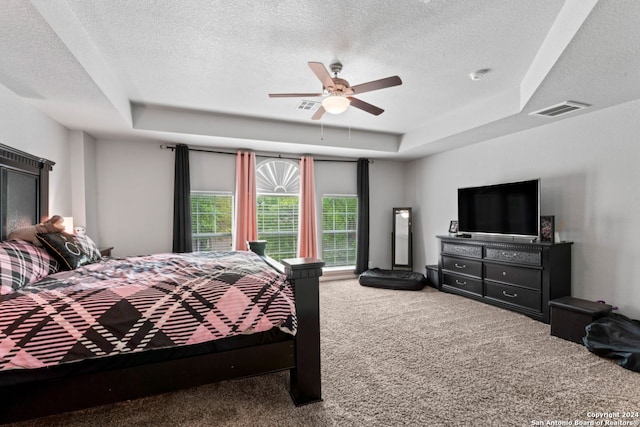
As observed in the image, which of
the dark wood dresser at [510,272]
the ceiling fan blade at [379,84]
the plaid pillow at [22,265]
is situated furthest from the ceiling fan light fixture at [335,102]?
the dark wood dresser at [510,272]

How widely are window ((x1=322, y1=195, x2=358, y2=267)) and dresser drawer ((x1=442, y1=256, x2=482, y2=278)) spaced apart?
75.0 inches

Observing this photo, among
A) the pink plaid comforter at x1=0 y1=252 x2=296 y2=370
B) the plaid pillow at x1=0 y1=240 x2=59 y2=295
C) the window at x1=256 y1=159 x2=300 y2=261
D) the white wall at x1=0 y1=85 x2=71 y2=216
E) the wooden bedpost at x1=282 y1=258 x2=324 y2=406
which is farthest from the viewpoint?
the window at x1=256 y1=159 x2=300 y2=261

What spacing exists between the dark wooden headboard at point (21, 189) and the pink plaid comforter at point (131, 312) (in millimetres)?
1195

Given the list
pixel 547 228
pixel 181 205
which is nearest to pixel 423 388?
pixel 547 228

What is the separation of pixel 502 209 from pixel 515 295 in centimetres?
115

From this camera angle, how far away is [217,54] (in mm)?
2664

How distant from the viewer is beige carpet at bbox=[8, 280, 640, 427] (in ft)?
6.03

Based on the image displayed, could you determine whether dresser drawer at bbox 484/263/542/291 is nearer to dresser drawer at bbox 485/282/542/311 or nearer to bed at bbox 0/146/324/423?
dresser drawer at bbox 485/282/542/311

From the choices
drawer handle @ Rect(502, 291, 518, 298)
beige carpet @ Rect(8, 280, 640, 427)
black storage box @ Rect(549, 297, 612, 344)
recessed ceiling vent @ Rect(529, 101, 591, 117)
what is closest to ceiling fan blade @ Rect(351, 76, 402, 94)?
recessed ceiling vent @ Rect(529, 101, 591, 117)

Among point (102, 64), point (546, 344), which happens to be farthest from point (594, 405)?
point (102, 64)

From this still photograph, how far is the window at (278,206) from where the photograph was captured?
5.44m

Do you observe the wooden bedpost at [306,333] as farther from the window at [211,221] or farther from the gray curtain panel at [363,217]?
the gray curtain panel at [363,217]

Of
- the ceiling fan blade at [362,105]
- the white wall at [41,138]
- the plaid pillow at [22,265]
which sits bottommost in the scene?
the plaid pillow at [22,265]

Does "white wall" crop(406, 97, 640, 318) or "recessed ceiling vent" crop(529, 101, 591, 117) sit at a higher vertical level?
"recessed ceiling vent" crop(529, 101, 591, 117)
